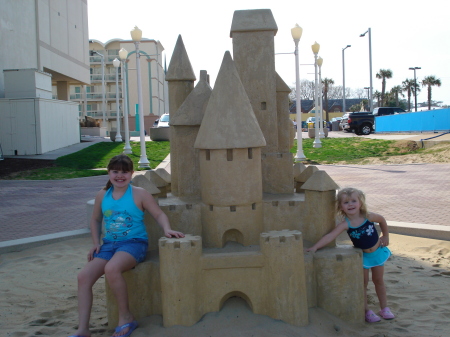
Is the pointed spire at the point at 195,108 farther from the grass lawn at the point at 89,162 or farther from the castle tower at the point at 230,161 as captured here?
the grass lawn at the point at 89,162

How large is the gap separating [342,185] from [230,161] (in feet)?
27.8

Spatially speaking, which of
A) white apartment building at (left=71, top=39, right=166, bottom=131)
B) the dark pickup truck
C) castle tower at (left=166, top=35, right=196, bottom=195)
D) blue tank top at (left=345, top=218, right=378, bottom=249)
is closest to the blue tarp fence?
the dark pickup truck

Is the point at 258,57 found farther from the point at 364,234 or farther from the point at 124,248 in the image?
the point at 124,248

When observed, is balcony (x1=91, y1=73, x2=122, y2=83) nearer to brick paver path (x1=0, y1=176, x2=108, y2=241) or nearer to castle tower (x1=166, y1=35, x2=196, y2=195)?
brick paver path (x1=0, y1=176, x2=108, y2=241)

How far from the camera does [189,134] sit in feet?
16.6

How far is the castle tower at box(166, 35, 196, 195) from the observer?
5.46 metres

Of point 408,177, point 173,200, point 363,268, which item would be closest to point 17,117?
point 408,177

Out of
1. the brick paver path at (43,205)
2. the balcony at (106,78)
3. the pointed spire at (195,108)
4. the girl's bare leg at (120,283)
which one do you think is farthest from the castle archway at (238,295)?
the balcony at (106,78)

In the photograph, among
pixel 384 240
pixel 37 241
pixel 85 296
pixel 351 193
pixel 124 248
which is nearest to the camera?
pixel 85 296

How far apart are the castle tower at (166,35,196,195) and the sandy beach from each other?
164 cm

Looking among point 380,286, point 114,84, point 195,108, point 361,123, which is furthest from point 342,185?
point 114,84

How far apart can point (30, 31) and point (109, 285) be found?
2510 cm

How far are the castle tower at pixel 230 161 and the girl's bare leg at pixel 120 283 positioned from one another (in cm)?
93

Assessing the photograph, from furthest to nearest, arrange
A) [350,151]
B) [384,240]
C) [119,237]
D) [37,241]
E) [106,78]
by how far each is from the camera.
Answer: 1. [106,78]
2. [350,151]
3. [37,241]
4. [384,240]
5. [119,237]
